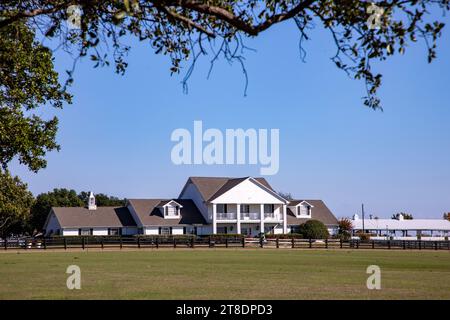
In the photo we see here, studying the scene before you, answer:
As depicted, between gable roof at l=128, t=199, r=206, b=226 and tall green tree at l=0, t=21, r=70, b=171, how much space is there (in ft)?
164

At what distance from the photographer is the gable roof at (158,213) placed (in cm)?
7825

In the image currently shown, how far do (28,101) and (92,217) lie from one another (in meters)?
54.1

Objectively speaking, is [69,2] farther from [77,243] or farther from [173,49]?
[77,243]

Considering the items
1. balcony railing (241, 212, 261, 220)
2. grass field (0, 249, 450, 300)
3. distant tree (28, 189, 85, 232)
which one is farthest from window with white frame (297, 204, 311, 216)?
grass field (0, 249, 450, 300)

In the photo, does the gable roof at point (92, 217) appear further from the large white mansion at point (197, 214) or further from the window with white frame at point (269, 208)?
the window with white frame at point (269, 208)

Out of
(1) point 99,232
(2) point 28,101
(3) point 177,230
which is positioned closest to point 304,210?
(3) point 177,230

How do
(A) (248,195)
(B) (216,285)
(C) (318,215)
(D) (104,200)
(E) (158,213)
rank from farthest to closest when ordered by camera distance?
1. (D) (104,200)
2. (C) (318,215)
3. (A) (248,195)
4. (E) (158,213)
5. (B) (216,285)

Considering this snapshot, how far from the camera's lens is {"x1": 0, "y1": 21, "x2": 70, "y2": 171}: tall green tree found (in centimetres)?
2307

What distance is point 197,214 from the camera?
81438 millimetres

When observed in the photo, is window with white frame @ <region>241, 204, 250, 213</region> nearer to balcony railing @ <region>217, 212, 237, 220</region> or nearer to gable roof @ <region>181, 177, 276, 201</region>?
balcony railing @ <region>217, 212, 237, 220</region>

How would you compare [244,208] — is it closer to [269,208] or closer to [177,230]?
[269,208]

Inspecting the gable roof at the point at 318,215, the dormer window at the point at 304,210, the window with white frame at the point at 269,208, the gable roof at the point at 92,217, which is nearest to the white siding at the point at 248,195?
the window with white frame at the point at 269,208
